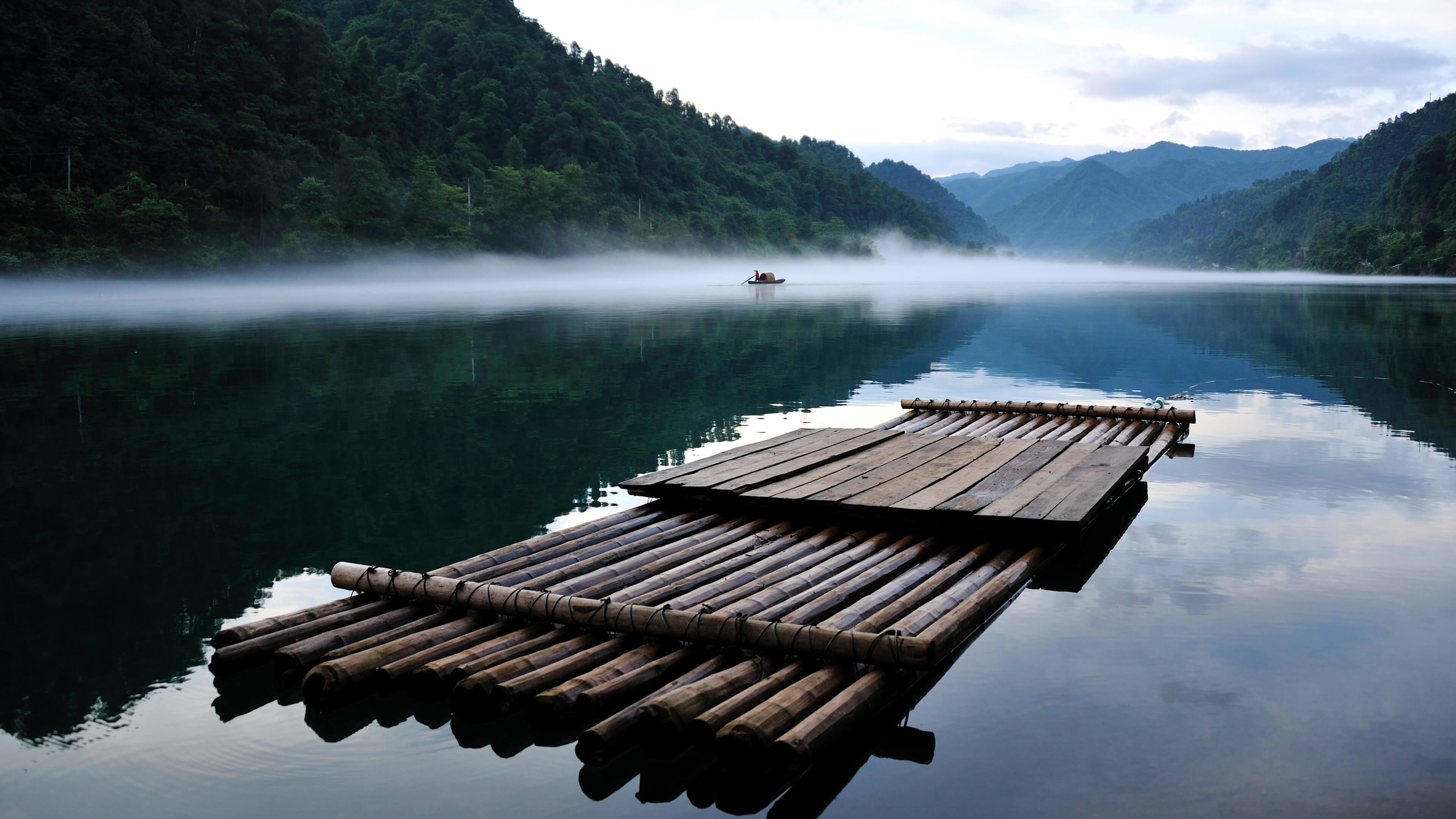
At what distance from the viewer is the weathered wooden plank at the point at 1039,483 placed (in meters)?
8.58

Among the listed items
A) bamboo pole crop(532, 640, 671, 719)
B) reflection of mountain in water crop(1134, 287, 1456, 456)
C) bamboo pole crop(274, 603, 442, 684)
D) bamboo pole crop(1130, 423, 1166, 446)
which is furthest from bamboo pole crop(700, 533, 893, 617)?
reflection of mountain in water crop(1134, 287, 1456, 456)

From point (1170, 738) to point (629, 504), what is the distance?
6.14 m

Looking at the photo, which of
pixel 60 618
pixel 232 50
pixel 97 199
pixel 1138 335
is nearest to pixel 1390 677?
pixel 60 618

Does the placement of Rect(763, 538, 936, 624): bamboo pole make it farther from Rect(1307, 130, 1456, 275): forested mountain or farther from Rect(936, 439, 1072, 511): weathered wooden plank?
Rect(1307, 130, 1456, 275): forested mountain

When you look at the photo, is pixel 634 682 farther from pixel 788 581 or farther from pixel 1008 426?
pixel 1008 426

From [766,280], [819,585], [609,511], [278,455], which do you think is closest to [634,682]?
[819,585]

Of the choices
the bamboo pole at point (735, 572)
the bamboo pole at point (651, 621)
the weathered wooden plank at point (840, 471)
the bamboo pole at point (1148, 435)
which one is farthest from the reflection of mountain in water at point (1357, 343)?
the bamboo pole at point (651, 621)

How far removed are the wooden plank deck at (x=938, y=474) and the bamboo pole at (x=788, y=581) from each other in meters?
0.73

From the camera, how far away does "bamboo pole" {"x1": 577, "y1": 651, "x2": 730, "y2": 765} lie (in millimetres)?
5105

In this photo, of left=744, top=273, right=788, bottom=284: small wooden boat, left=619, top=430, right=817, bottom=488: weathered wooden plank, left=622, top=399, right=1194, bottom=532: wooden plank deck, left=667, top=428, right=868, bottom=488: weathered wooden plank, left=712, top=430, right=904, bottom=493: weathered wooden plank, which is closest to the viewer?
left=622, top=399, right=1194, bottom=532: wooden plank deck

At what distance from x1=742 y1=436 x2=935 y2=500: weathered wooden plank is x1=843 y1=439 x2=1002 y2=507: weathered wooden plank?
1.26 feet

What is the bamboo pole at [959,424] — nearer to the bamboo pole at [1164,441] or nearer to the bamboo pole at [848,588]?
the bamboo pole at [1164,441]

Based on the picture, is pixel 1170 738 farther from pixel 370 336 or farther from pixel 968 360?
pixel 370 336

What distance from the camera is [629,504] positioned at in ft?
35.2
